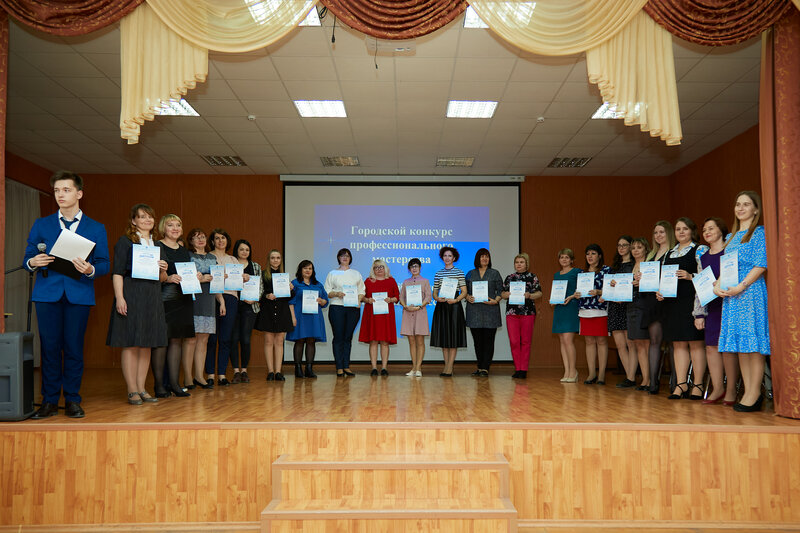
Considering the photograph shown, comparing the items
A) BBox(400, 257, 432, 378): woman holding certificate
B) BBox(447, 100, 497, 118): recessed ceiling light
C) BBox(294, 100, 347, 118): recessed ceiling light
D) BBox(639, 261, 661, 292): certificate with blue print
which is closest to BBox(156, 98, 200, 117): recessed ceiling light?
BBox(294, 100, 347, 118): recessed ceiling light

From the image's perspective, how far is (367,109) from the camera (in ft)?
22.6

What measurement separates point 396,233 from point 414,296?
2.87 metres

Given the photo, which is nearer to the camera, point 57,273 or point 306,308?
point 57,273

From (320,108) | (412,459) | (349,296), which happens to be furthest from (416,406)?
(320,108)

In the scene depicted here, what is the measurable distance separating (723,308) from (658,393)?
140 cm

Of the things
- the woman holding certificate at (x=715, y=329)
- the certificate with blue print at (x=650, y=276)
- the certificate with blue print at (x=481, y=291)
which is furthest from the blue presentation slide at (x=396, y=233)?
the woman holding certificate at (x=715, y=329)

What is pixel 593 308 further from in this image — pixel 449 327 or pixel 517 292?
pixel 449 327

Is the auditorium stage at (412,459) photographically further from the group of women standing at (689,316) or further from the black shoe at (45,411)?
the group of women standing at (689,316)

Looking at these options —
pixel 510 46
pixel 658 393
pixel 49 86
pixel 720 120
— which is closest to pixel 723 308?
pixel 658 393

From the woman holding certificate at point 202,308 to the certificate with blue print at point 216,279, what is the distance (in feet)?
0.11

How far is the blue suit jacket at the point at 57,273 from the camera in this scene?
152 inches

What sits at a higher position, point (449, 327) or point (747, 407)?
point (449, 327)

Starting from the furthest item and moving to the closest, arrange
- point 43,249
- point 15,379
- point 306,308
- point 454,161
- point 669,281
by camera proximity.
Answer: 1. point 454,161
2. point 306,308
3. point 669,281
4. point 43,249
5. point 15,379

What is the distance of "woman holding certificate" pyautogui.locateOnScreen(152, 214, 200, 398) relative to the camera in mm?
4863
